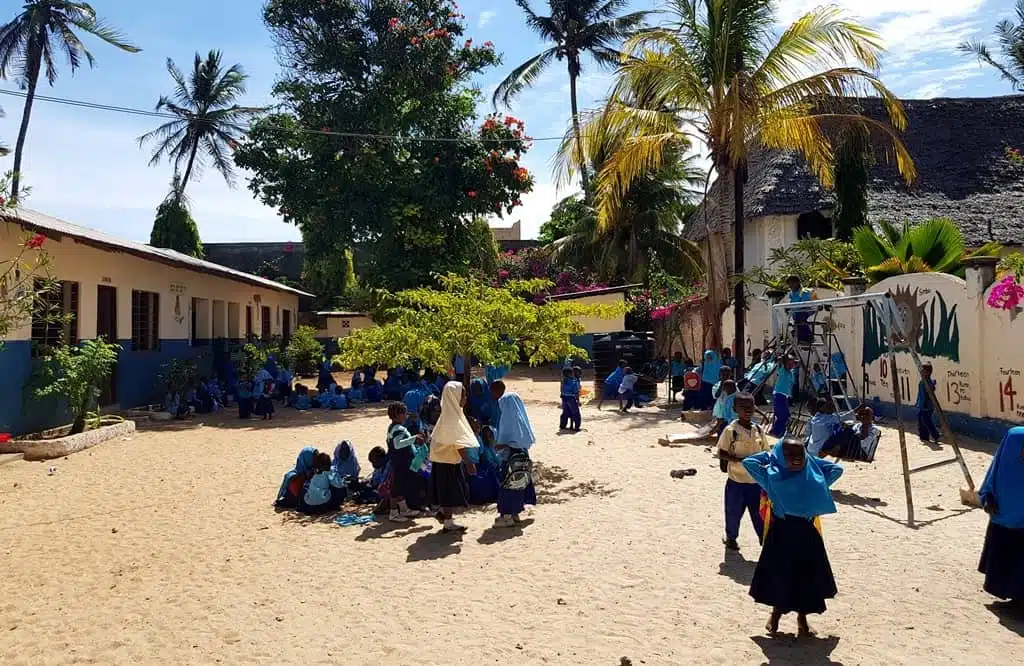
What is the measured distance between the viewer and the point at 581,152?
49.7 feet

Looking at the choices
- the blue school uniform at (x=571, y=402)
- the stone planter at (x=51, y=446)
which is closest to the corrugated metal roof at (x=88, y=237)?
the stone planter at (x=51, y=446)

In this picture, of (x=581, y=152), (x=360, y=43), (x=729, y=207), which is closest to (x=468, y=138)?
(x=360, y=43)

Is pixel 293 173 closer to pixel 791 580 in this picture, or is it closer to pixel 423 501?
pixel 423 501

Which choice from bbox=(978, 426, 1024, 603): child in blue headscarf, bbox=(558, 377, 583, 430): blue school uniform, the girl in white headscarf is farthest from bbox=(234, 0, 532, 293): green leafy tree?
bbox=(978, 426, 1024, 603): child in blue headscarf

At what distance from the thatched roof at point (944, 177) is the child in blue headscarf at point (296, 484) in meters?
14.9

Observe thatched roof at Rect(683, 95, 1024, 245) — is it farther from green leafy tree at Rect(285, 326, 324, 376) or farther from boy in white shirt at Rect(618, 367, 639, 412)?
green leafy tree at Rect(285, 326, 324, 376)

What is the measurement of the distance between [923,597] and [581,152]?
1125 centimetres

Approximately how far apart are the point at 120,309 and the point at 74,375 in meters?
4.19

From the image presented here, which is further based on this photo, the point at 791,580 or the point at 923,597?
the point at 923,597

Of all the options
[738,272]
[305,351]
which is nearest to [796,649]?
[738,272]

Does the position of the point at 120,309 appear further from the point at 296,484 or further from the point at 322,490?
the point at 322,490

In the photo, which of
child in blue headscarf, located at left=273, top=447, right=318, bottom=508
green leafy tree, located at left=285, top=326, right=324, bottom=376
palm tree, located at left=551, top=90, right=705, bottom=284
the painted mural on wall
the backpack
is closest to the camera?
the backpack

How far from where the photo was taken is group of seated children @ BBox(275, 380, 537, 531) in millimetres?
7246

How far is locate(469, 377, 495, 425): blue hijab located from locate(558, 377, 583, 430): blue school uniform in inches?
180
